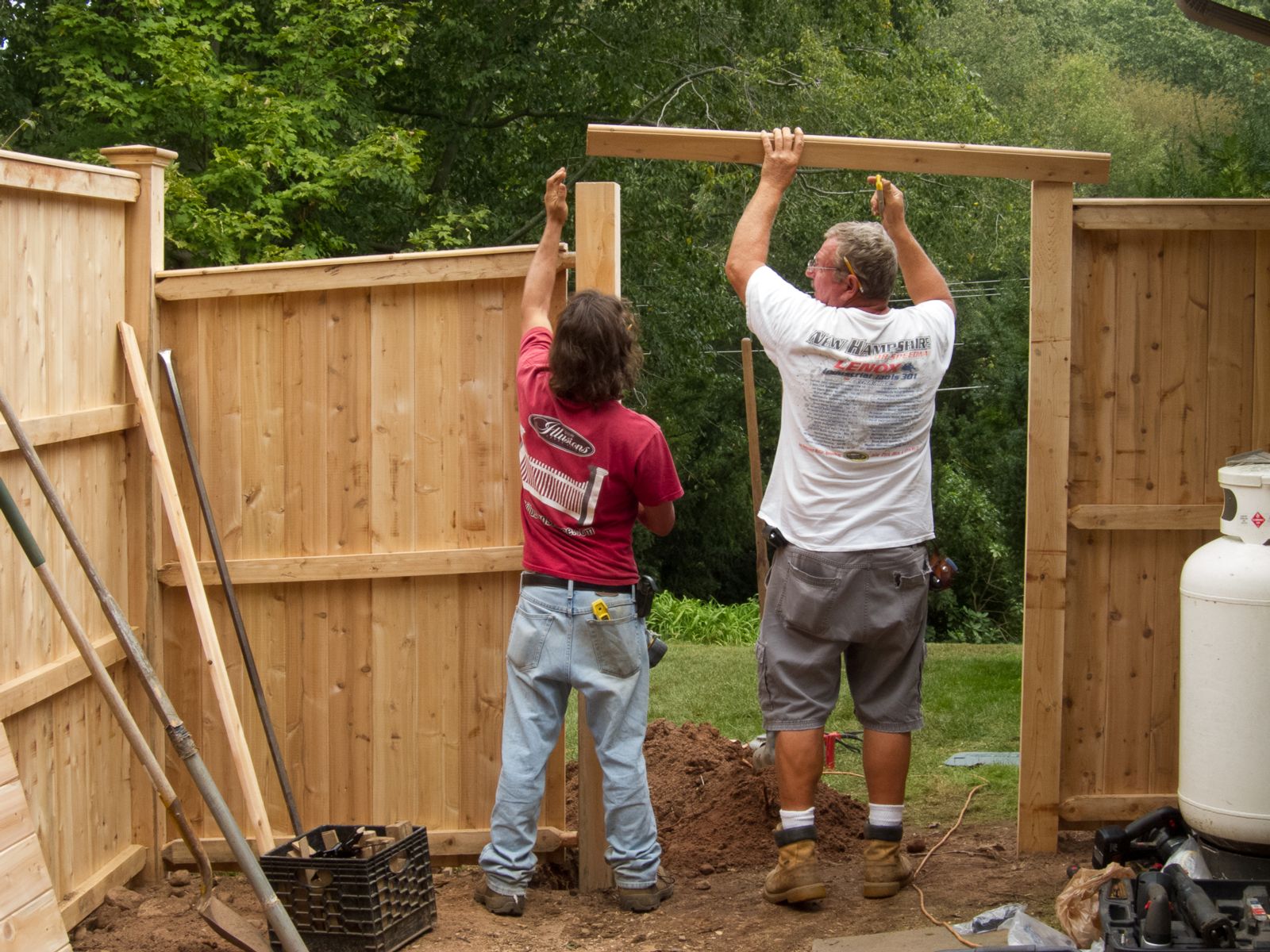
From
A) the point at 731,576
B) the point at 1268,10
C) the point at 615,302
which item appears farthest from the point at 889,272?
the point at 731,576

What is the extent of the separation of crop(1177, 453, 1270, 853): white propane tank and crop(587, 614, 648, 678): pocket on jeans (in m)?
1.58

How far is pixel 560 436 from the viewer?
153 inches

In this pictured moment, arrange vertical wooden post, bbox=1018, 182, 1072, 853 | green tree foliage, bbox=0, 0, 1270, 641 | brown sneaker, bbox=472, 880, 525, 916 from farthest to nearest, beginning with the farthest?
green tree foliage, bbox=0, 0, 1270, 641, vertical wooden post, bbox=1018, 182, 1072, 853, brown sneaker, bbox=472, 880, 525, 916

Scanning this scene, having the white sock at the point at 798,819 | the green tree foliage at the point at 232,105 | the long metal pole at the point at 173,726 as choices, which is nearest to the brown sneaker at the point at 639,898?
the white sock at the point at 798,819

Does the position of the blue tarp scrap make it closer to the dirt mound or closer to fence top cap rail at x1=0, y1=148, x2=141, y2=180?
the dirt mound

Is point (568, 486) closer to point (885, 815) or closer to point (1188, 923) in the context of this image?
point (885, 815)

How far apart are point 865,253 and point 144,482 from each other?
2.48 m

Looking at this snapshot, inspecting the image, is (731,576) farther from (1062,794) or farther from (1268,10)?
(1062,794)

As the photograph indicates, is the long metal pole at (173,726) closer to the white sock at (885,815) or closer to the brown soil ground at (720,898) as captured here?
the brown soil ground at (720,898)

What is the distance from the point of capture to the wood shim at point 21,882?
3082mm

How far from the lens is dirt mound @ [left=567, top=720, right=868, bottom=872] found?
4.82 metres

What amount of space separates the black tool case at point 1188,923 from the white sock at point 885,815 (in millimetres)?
741

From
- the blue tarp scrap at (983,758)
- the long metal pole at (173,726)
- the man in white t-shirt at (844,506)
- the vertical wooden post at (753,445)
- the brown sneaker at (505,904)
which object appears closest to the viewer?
the long metal pole at (173,726)

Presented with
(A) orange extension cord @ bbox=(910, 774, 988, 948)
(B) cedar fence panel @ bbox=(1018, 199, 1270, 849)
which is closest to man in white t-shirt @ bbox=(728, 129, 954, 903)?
(A) orange extension cord @ bbox=(910, 774, 988, 948)
